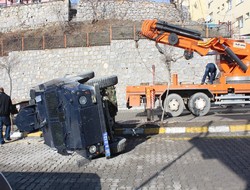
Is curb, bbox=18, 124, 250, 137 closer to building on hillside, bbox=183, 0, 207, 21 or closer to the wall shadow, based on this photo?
the wall shadow

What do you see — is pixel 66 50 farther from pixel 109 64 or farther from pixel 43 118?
pixel 43 118

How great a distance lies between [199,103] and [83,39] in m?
16.4

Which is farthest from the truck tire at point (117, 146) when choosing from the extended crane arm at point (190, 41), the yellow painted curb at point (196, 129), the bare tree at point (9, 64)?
the bare tree at point (9, 64)

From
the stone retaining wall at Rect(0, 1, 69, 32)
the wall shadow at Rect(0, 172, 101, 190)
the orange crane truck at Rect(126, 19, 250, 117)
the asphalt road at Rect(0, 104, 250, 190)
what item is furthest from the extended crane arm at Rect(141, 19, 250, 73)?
the stone retaining wall at Rect(0, 1, 69, 32)

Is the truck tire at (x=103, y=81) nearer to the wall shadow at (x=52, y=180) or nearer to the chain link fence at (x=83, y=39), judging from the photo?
the wall shadow at (x=52, y=180)

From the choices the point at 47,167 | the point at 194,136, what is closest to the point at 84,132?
the point at 47,167

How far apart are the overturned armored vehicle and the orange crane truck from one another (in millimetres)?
5921

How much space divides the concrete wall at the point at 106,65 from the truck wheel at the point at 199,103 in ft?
40.2

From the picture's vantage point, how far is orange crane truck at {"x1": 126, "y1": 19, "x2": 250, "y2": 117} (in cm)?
1320

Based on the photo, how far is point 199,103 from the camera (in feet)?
43.7

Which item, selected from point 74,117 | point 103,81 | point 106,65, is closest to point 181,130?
Answer: point 103,81

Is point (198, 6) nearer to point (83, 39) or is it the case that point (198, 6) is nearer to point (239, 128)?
point (83, 39)

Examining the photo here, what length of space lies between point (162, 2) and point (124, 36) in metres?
10.3

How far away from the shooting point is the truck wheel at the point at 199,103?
13.3 m
